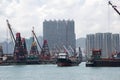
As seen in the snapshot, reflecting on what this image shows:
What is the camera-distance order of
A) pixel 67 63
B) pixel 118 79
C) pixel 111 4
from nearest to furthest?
pixel 118 79
pixel 111 4
pixel 67 63

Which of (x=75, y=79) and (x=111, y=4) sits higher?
(x=111, y=4)

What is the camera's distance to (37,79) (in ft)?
334

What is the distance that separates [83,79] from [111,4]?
55.9 meters

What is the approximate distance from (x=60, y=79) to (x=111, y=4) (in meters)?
57.1

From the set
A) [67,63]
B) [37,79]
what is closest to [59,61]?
[67,63]

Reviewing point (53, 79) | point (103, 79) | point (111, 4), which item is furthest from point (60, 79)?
point (111, 4)

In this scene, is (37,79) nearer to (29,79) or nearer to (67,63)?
(29,79)

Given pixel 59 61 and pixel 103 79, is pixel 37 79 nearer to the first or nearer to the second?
pixel 103 79

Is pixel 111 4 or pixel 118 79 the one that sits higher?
pixel 111 4

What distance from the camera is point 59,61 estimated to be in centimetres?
19838

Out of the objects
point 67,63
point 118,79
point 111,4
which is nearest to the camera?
point 118,79

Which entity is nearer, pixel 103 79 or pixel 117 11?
pixel 103 79

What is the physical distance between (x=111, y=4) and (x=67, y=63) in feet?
168

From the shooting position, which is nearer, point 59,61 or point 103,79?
point 103,79
